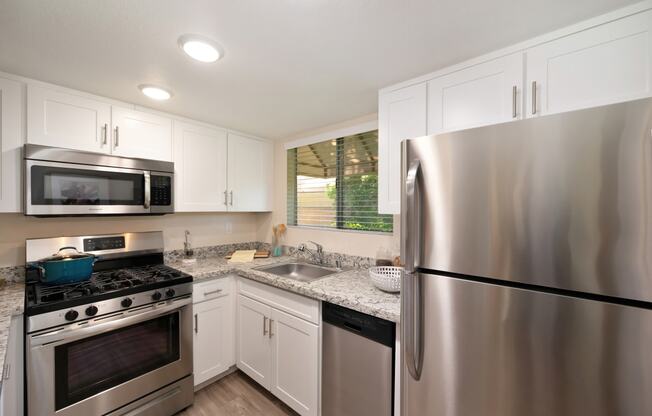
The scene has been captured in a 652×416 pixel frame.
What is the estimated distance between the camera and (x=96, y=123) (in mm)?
1875

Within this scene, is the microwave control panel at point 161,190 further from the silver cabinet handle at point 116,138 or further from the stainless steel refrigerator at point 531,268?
the stainless steel refrigerator at point 531,268

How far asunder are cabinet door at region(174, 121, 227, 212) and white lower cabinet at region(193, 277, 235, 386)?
0.74m

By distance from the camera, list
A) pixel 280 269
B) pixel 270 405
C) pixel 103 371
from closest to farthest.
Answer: pixel 103 371, pixel 270 405, pixel 280 269

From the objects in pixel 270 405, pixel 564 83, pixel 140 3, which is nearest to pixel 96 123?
pixel 140 3

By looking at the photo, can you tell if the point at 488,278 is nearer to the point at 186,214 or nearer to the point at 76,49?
the point at 76,49

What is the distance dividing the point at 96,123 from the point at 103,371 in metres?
1.59

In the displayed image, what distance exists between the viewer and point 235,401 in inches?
78.9

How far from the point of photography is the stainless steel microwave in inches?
64.1

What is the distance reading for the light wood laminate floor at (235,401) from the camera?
1.90m

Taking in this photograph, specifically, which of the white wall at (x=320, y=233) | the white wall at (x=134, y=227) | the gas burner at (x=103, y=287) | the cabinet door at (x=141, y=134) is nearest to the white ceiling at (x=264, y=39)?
the cabinet door at (x=141, y=134)

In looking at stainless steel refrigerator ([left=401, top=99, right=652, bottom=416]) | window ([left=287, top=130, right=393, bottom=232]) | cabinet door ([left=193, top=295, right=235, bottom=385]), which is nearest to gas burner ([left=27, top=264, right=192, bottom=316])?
cabinet door ([left=193, top=295, right=235, bottom=385])

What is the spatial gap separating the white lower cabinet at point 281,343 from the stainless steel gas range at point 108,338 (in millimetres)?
415

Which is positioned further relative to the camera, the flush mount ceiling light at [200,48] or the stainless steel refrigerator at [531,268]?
the flush mount ceiling light at [200,48]

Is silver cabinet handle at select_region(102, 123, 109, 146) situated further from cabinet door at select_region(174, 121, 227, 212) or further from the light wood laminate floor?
the light wood laminate floor
